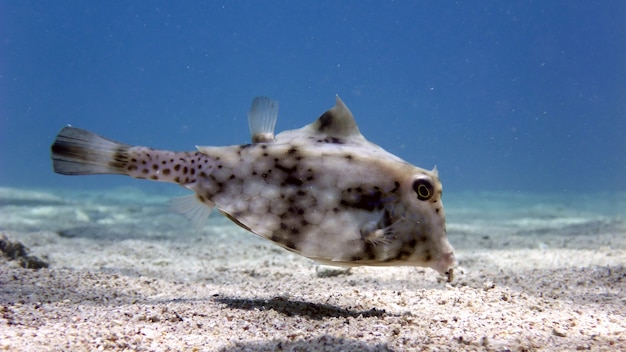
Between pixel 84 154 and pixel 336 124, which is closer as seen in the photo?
pixel 84 154

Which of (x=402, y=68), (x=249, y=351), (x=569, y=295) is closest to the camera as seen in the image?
(x=249, y=351)

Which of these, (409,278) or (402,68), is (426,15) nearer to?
(402,68)

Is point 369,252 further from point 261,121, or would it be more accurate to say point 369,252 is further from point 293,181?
point 261,121

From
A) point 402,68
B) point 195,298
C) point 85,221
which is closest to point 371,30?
point 402,68

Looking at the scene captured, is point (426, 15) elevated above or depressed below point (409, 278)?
above

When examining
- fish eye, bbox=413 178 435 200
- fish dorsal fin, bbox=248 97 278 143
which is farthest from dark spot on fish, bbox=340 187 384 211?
fish dorsal fin, bbox=248 97 278 143

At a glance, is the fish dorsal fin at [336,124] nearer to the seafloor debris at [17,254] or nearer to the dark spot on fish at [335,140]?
the dark spot on fish at [335,140]

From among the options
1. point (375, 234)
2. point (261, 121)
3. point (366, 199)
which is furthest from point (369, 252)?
point (261, 121)

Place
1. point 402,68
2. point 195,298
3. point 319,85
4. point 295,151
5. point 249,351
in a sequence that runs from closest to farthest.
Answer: point 249,351 < point 295,151 < point 195,298 < point 402,68 < point 319,85
